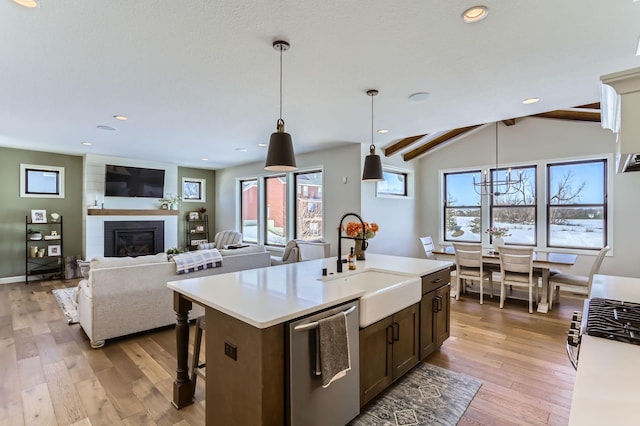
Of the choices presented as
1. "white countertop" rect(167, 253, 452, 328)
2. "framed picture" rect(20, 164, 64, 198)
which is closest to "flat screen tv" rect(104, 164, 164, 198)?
"framed picture" rect(20, 164, 64, 198)

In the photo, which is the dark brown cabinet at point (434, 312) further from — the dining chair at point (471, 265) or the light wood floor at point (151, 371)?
the dining chair at point (471, 265)

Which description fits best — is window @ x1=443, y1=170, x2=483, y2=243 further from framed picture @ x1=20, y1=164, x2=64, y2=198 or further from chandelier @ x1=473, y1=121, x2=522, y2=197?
framed picture @ x1=20, y1=164, x2=64, y2=198

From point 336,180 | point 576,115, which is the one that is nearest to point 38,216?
point 336,180

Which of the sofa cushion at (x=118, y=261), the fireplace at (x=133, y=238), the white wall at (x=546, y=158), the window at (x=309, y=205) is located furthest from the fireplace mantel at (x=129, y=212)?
the white wall at (x=546, y=158)

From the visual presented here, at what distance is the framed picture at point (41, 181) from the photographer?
620 cm

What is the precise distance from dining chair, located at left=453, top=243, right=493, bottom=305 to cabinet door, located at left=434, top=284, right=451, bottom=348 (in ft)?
6.33

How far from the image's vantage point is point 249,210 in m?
8.23

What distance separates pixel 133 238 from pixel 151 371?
5245mm

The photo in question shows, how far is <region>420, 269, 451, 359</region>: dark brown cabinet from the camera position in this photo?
9.00ft

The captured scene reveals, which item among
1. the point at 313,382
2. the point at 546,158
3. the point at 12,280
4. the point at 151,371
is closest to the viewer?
the point at 313,382

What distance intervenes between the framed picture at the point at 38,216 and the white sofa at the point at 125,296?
3732 mm

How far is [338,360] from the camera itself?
175 centimetres

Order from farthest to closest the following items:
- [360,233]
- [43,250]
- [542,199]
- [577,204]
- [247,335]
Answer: [43,250] < [542,199] < [577,204] < [360,233] < [247,335]

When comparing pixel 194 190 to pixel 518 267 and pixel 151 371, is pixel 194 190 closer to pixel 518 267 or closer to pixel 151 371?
pixel 151 371
